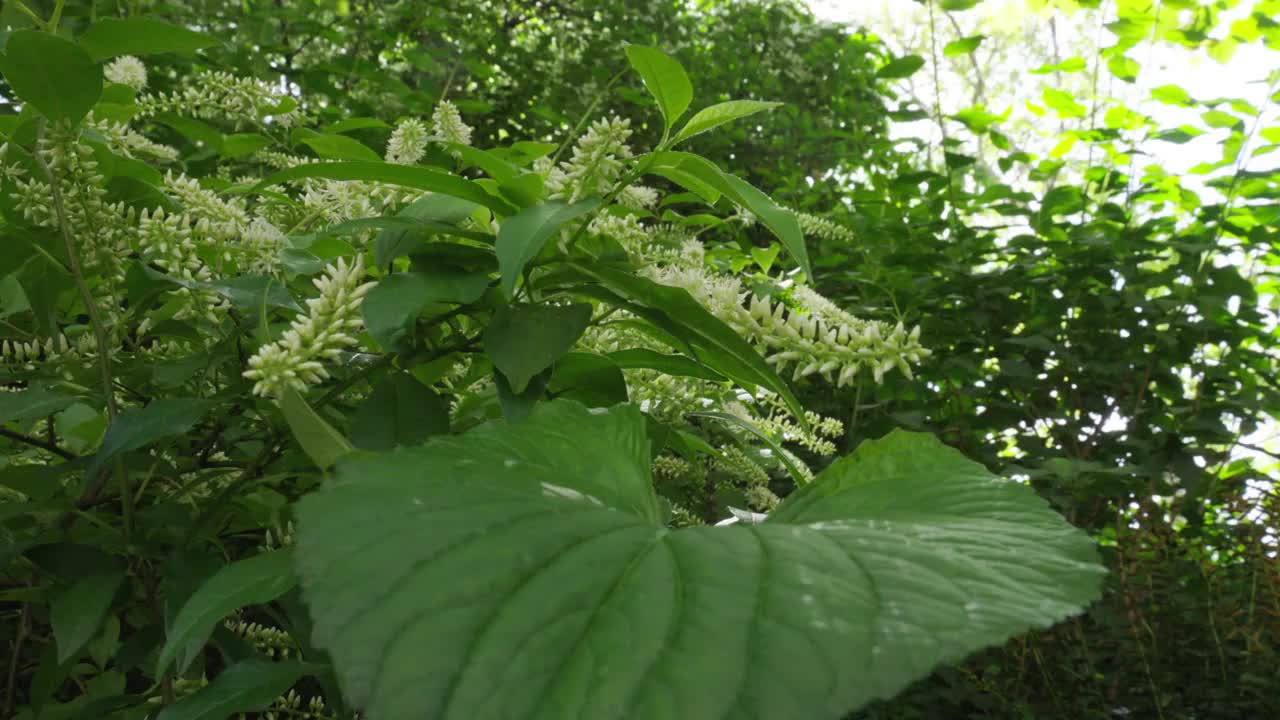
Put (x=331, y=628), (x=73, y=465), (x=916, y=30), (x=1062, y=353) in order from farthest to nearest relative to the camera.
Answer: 1. (x=916, y=30)
2. (x=1062, y=353)
3. (x=73, y=465)
4. (x=331, y=628)

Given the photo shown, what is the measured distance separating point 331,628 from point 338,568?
0.10ft

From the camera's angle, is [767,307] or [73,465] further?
[73,465]

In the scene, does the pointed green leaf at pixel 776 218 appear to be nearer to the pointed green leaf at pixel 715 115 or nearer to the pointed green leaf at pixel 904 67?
the pointed green leaf at pixel 715 115

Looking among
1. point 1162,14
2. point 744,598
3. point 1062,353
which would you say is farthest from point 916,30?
point 744,598

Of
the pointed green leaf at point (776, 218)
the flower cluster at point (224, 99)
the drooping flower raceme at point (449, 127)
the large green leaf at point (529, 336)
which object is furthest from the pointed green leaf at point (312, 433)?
the flower cluster at point (224, 99)

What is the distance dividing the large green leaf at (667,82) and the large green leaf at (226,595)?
0.45 m

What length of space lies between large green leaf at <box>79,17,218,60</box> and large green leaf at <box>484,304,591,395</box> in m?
0.36

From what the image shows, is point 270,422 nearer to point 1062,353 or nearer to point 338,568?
point 338,568


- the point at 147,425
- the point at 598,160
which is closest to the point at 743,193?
the point at 598,160

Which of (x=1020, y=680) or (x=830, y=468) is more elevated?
(x=830, y=468)

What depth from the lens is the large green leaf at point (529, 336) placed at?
634mm

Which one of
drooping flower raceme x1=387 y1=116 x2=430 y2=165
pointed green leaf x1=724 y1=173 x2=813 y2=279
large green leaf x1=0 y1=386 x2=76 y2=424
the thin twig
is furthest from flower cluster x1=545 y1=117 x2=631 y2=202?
the thin twig

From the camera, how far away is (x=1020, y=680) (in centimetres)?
229

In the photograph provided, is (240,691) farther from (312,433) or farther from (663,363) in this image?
(663,363)
